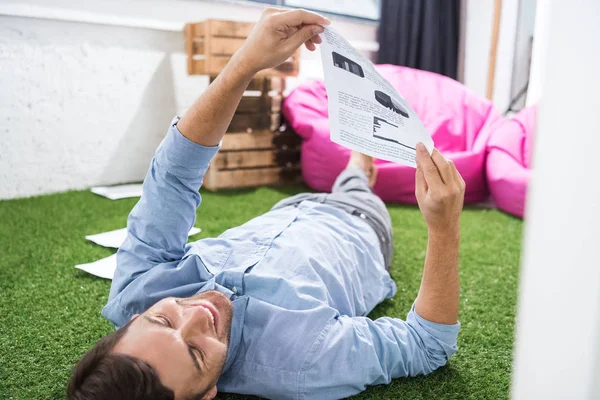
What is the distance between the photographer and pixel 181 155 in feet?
3.18

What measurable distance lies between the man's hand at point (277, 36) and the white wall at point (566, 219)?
0.57 m

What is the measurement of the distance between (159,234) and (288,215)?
44 centimetres

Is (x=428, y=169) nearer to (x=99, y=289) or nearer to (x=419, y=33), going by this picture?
(x=99, y=289)

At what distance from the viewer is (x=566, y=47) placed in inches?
13.8

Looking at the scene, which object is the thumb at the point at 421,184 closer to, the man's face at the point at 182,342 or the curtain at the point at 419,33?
the man's face at the point at 182,342

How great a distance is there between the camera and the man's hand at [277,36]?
2.90 feet

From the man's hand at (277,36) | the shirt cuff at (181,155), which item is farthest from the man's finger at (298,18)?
the shirt cuff at (181,155)

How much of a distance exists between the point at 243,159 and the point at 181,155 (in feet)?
5.30

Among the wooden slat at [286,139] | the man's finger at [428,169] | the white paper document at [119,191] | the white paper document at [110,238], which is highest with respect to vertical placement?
the man's finger at [428,169]

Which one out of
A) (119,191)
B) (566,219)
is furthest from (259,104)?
(566,219)

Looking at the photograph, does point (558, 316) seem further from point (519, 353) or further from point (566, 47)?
point (566, 47)

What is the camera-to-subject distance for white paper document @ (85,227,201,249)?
5.54 ft

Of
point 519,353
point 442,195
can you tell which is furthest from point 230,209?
point 519,353

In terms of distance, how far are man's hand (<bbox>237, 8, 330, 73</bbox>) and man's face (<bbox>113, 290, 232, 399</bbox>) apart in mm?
418
